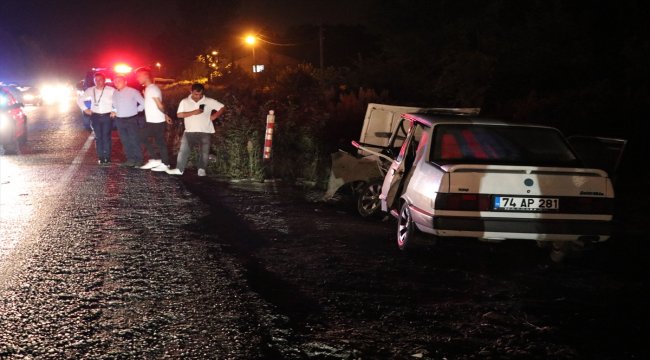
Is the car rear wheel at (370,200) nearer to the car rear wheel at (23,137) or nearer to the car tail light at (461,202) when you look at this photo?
the car tail light at (461,202)

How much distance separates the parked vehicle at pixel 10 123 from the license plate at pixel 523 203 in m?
12.8

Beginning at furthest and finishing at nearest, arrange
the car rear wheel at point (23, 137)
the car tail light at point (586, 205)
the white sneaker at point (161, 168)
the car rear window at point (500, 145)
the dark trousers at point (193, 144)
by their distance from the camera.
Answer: the car rear wheel at point (23, 137), the white sneaker at point (161, 168), the dark trousers at point (193, 144), the car rear window at point (500, 145), the car tail light at point (586, 205)

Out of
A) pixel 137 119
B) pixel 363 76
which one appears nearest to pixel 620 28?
pixel 363 76

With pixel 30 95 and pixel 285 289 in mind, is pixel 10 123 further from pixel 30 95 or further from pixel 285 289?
pixel 30 95

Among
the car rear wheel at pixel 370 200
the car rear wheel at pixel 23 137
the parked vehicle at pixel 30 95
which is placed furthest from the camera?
the parked vehicle at pixel 30 95

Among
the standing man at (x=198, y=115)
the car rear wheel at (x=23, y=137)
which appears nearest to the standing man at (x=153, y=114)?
the standing man at (x=198, y=115)

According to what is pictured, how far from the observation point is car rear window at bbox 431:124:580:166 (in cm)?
694

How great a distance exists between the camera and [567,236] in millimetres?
6293

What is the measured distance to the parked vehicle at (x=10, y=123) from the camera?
15.6 meters

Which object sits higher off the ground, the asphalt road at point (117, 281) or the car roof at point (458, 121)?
the car roof at point (458, 121)

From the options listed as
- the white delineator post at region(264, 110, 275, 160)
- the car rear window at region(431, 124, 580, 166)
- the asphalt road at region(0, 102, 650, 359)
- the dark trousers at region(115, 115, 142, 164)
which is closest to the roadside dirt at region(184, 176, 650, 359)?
the asphalt road at region(0, 102, 650, 359)

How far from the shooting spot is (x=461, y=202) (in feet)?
20.2

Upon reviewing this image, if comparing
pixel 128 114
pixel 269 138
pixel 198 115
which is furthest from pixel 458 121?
pixel 128 114

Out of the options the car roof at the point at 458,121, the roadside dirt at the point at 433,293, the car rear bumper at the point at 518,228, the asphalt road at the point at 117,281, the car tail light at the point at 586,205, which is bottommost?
the roadside dirt at the point at 433,293
